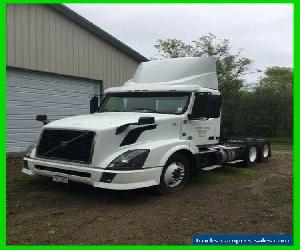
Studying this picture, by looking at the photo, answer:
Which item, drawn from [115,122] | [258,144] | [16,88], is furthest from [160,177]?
[16,88]

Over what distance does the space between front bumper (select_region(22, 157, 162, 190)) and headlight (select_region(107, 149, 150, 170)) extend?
0.09 metres

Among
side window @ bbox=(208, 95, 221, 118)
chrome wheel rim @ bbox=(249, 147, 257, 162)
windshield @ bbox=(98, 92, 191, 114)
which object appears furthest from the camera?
chrome wheel rim @ bbox=(249, 147, 257, 162)

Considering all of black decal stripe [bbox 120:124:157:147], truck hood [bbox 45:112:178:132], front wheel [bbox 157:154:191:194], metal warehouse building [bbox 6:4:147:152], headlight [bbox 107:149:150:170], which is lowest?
front wheel [bbox 157:154:191:194]

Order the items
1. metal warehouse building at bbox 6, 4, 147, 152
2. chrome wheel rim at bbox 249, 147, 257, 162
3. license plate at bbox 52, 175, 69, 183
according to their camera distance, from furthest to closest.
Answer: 1. metal warehouse building at bbox 6, 4, 147, 152
2. chrome wheel rim at bbox 249, 147, 257, 162
3. license plate at bbox 52, 175, 69, 183

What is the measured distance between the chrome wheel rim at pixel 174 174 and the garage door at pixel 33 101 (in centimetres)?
681

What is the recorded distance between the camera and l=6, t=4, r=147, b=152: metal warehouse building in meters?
11.8

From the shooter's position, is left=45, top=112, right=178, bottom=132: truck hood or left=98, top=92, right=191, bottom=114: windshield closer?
left=45, top=112, right=178, bottom=132: truck hood

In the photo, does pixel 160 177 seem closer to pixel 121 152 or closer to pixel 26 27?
pixel 121 152

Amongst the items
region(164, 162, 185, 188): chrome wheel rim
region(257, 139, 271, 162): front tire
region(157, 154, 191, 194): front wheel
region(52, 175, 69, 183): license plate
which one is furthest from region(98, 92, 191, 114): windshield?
region(257, 139, 271, 162): front tire

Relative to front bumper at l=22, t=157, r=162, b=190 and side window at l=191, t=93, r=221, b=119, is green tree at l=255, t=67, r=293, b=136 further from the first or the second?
front bumper at l=22, t=157, r=162, b=190

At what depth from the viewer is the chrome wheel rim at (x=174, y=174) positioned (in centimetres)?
719

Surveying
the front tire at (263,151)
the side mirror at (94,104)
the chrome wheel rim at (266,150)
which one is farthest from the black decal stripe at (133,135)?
the chrome wheel rim at (266,150)

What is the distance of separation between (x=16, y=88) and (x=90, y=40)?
3.83 metres

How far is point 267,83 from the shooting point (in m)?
24.9
